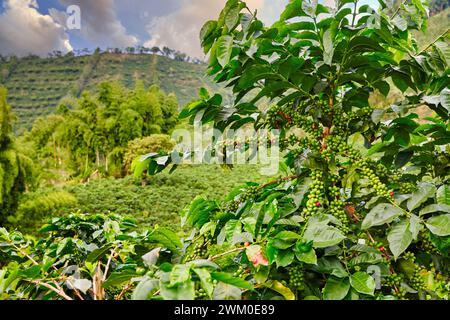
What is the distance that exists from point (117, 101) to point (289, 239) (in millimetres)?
12074

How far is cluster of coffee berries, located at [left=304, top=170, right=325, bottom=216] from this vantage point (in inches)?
24.4

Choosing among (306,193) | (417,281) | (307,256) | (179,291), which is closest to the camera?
(179,291)

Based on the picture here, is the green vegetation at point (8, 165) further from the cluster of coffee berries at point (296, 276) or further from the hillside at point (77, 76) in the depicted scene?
the hillside at point (77, 76)

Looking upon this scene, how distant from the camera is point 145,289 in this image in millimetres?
441

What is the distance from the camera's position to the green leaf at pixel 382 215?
23.4 inches

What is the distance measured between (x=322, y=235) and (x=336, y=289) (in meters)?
0.08

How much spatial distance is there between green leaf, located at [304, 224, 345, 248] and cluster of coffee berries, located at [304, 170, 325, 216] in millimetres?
60

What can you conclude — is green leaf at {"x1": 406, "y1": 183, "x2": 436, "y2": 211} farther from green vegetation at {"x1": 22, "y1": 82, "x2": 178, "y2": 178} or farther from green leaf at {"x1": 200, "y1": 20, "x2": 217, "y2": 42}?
green vegetation at {"x1": 22, "y1": 82, "x2": 178, "y2": 178}

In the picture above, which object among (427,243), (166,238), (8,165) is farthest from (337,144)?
(8,165)

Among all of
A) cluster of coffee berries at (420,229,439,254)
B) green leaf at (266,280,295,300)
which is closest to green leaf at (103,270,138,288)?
green leaf at (266,280,295,300)

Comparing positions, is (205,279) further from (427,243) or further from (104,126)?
(104,126)
